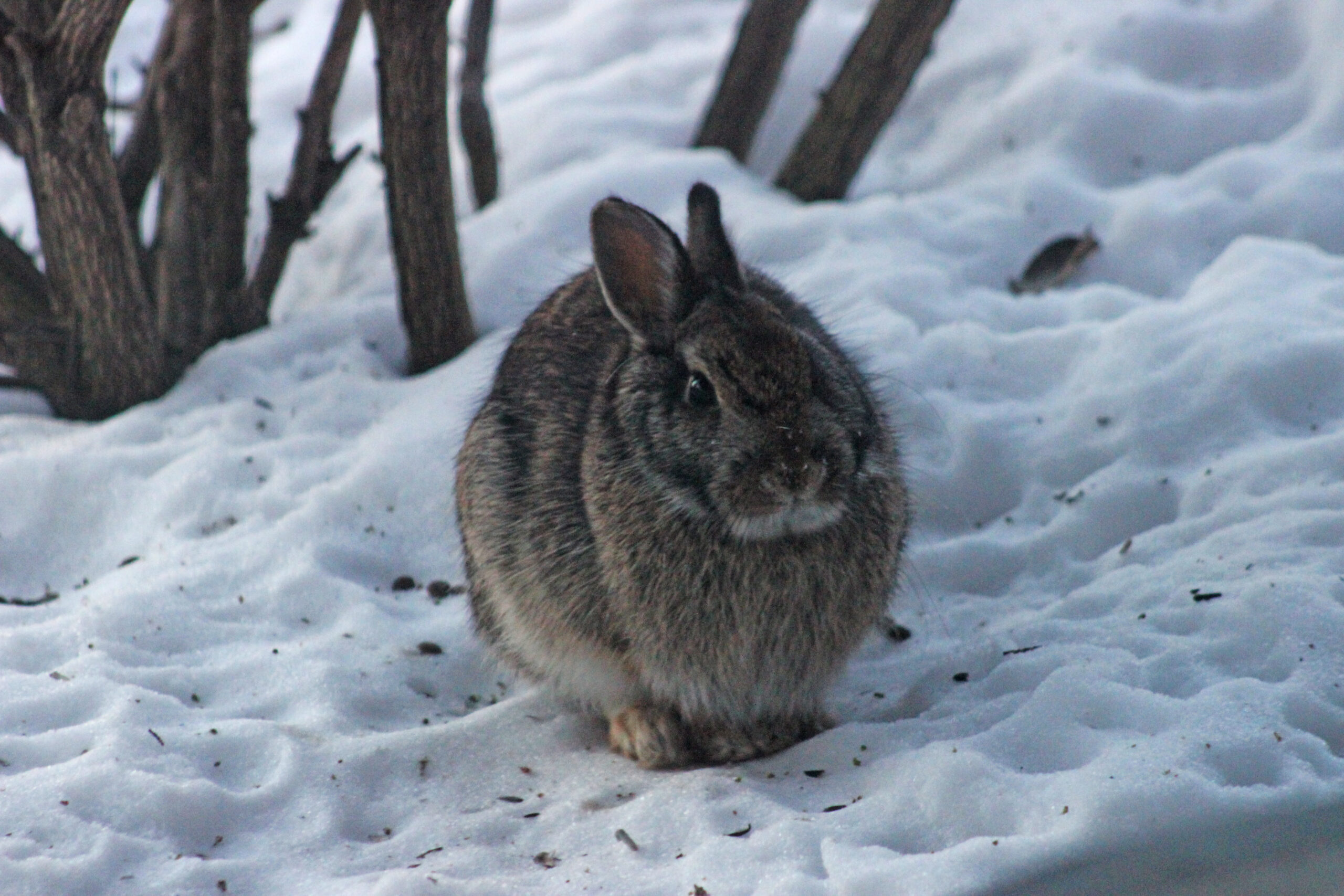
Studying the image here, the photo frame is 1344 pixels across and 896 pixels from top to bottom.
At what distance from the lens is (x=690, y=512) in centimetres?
322

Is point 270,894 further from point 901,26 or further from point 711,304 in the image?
point 901,26

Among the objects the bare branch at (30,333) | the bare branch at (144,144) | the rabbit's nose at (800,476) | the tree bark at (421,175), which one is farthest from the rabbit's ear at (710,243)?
the bare branch at (144,144)

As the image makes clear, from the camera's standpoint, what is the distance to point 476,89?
660 cm

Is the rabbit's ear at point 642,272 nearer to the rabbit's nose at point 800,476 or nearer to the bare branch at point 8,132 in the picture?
the rabbit's nose at point 800,476

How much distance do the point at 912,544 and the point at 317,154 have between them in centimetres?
324

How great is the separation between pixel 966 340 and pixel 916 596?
55.2 inches

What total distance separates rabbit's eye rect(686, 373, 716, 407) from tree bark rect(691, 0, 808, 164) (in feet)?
13.3

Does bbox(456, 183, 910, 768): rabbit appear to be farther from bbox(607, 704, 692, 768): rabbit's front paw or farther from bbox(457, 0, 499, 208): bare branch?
bbox(457, 0, 499, 208): bare branch

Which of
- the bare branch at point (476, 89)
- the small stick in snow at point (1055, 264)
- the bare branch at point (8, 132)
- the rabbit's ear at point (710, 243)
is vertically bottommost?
the small stick in snow at point (1055, 264)

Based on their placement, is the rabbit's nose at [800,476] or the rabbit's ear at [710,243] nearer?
the rabbit's nose at [800,476]

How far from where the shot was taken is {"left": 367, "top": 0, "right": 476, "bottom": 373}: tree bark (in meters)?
5.09

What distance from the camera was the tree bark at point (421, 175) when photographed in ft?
16.7

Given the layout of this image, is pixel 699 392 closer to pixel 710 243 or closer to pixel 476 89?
pixel 710 243

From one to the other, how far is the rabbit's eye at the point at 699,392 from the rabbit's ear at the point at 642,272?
0.19 m
